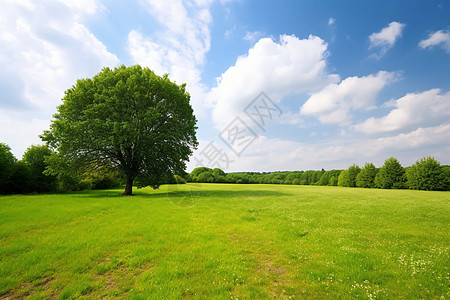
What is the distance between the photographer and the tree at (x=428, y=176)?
61.0 meters

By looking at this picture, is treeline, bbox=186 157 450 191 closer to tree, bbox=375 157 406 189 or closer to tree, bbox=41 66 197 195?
tree, bbox=375 157 406 189

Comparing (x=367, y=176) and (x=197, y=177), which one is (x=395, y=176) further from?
(x=197, y=177)

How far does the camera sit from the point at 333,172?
119812mm

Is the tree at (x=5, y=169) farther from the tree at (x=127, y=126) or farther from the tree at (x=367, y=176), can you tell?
the tree at (x=367, y=176)

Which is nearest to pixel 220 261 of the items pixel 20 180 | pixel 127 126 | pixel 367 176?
pixel 127 126

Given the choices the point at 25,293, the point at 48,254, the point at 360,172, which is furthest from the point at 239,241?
the point at 360,172

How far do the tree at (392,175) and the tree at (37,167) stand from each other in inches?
4405

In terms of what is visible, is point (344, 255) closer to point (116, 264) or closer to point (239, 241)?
point (239, 241)

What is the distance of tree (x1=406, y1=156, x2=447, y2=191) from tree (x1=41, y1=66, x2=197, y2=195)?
8729cm

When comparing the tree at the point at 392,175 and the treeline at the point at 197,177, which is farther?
the tree at the point at 392,175

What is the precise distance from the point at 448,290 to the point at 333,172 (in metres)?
136

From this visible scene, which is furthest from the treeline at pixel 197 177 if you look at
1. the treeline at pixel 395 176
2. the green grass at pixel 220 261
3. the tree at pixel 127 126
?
the green grass at pixel 220 261

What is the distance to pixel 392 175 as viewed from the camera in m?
71.0

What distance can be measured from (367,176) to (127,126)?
102 meters
